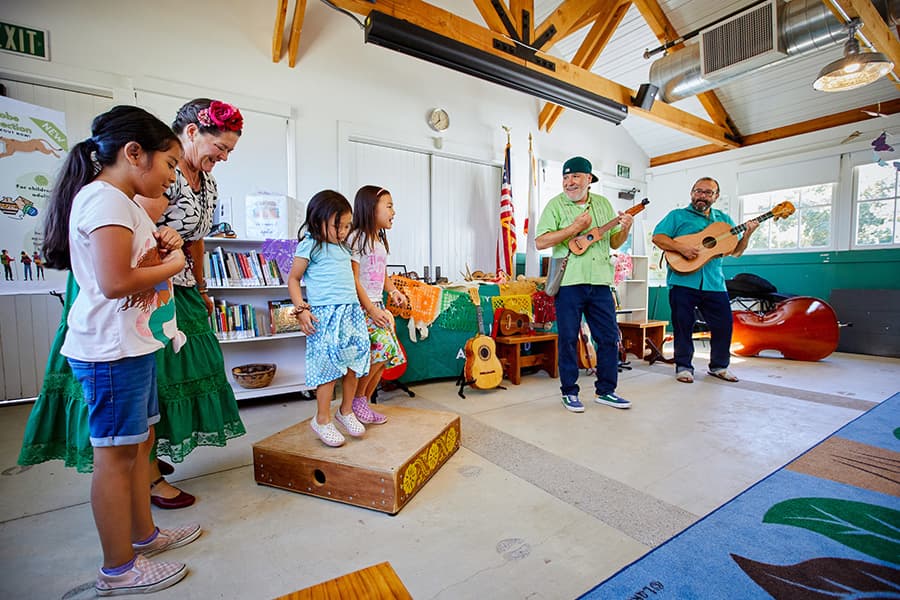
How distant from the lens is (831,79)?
3377 mm

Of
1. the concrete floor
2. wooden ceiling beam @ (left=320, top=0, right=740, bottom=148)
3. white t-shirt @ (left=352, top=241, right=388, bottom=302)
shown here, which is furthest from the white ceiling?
the concrete floor

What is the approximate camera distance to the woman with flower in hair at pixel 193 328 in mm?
1336

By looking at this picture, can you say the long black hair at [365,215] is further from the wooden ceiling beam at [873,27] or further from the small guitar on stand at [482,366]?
the wooden ceiling beam at [873,27]

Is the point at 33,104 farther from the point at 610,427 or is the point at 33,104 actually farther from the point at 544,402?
the point at 610,427

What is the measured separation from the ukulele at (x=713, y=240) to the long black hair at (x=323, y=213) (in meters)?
2.87

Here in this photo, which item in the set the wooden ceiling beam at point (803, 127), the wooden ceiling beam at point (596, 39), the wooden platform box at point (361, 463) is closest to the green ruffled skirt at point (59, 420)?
the wooden platform box at point (361, 463)

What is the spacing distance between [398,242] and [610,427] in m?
3.11

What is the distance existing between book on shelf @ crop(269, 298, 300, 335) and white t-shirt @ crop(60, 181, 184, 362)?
2.25 m

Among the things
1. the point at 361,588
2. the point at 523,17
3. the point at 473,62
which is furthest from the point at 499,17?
the point at 361,588

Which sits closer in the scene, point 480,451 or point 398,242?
point 480,451

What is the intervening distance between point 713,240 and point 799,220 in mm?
3709

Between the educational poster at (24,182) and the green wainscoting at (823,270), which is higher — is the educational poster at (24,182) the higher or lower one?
the higher one

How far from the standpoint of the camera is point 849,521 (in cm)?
137

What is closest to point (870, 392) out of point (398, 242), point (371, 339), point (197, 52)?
point (371, 339)
